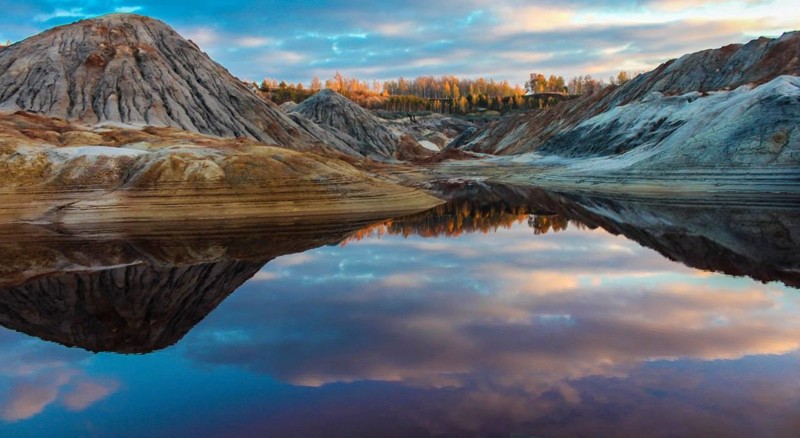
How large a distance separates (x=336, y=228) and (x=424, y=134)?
6518 inches

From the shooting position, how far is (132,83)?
293 ft

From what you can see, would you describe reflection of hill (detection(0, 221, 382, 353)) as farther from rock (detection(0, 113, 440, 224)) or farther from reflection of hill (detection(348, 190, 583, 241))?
rock (detection(0, 113, 440, 224))

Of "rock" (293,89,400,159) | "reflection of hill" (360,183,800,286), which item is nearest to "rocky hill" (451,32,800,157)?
"reflection of hill" (360,183,800,286)

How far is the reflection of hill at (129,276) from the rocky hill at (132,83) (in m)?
53.9

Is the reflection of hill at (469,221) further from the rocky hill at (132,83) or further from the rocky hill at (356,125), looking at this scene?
the rocky hill at (356,125)

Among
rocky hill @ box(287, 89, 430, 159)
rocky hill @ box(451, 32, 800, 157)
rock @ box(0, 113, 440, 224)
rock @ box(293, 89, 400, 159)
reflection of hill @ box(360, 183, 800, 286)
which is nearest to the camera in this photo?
reflection of hill @ box(360, 183, 800, 286)

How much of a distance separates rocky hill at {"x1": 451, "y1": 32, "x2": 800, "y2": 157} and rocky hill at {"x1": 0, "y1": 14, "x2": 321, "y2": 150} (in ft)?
149

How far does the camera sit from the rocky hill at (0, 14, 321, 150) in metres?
84.4

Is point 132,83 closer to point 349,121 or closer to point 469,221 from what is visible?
point 349,121

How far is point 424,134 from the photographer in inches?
7835

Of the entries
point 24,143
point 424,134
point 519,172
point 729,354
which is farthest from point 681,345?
point 424,134

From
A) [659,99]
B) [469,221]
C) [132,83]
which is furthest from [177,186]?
[659,99]

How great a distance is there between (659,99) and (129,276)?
79783 mm

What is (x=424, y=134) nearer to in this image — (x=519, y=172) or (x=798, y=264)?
(x=519, y=172)
